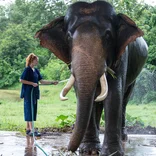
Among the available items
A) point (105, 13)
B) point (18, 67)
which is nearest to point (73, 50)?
point (105, 13)

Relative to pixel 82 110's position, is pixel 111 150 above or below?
below

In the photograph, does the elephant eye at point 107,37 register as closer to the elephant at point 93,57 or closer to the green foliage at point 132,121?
the elephant at point 93,57

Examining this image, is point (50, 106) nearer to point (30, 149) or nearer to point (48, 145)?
point (48, 145)

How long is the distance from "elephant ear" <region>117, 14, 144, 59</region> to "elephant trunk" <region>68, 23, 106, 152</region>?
Result: 0.51 meters

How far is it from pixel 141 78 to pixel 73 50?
55.5 feet

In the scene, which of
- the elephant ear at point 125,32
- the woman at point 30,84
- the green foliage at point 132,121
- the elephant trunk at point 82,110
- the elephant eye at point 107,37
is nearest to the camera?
the elephant trunk at point 82,110

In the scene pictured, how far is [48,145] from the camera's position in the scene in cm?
671

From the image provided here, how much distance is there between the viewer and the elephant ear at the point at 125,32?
17.3ft

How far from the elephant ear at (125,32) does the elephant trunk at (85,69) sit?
511mm

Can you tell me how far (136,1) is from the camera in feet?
72.9

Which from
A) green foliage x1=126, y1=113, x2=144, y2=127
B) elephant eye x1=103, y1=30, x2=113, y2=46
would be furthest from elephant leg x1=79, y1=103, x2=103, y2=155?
green foliage x1=126, y1=113, x2=144, y2=127

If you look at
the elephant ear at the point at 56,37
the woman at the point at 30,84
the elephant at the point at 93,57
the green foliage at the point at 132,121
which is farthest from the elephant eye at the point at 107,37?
the green foliage at the point at 132,121

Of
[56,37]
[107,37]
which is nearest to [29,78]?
[56,37]

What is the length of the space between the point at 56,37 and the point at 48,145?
1.86m
